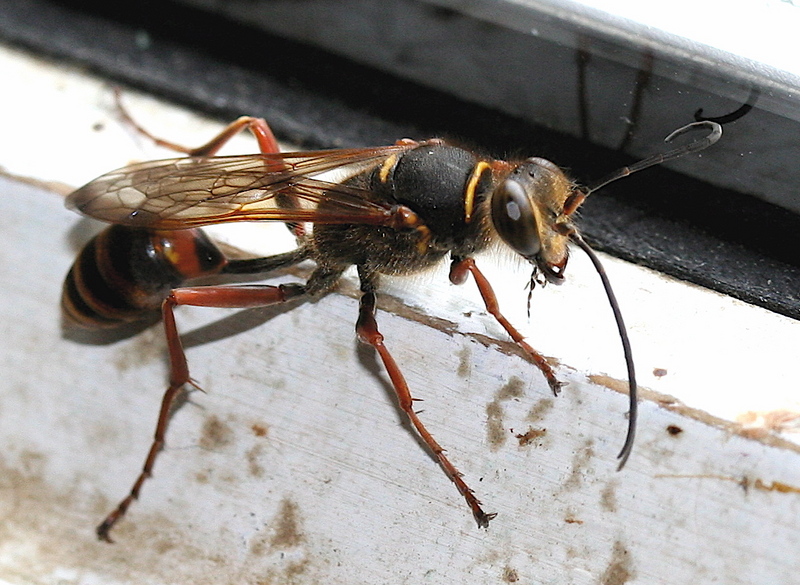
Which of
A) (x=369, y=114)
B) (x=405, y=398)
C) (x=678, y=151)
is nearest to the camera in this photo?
(x=678, y=151)

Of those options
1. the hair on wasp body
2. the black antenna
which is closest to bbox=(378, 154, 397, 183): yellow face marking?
the hair on wasp body

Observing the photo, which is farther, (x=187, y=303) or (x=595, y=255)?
(x=187, y=303)

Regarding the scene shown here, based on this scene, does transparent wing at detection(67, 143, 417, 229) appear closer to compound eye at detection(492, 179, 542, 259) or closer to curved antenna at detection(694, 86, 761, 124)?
compound eye at detection(492, 179, 542, 259)

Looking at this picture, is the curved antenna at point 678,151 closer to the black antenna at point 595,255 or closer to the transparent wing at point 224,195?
the black antenna at point 595,255

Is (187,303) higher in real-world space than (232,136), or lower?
lower

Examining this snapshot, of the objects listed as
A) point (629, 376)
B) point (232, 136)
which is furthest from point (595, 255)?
point (232, 136)

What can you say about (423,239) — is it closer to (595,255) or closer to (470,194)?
(470,194)
